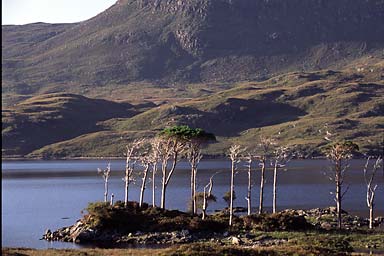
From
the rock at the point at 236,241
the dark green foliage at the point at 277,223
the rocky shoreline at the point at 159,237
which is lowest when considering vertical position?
the rocky shoreline at the point at 159,237

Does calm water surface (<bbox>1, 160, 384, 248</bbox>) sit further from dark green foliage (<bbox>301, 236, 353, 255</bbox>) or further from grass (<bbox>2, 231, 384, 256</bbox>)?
dark green foliage (<bbox>301, 236, 353, 255</bbox>)

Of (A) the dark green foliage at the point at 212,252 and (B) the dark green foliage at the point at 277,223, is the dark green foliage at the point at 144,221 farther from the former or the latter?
(A) the dark green foliage at the point at 212,252

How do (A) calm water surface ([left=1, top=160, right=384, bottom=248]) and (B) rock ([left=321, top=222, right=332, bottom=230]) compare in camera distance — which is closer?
(B) rock ([left=321, top=222, right=332, bottom=230])

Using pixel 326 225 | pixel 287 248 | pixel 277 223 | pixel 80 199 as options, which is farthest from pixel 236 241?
pixel 80 199

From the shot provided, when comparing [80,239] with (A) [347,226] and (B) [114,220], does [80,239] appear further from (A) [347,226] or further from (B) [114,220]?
(A) [347,226]

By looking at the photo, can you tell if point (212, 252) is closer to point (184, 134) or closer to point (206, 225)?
point (206, 225)

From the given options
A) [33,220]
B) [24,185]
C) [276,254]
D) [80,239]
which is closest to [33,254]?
[276,254]

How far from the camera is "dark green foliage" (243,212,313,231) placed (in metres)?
67.9

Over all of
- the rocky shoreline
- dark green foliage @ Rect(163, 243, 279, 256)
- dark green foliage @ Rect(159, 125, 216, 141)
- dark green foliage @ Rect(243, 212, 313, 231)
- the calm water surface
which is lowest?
the calm water surface

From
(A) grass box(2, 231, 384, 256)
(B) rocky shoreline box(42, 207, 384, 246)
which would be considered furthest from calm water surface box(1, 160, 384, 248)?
(A) grass box(2, 231, 384, 256)

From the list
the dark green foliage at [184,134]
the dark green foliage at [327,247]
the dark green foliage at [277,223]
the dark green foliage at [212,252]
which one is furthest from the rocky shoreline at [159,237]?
the dark green foliage at [184,134]

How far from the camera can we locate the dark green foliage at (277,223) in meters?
67.9

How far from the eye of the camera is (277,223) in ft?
225

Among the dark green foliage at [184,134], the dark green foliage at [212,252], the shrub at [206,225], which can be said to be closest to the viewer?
the dark green foliage at [212,252]
